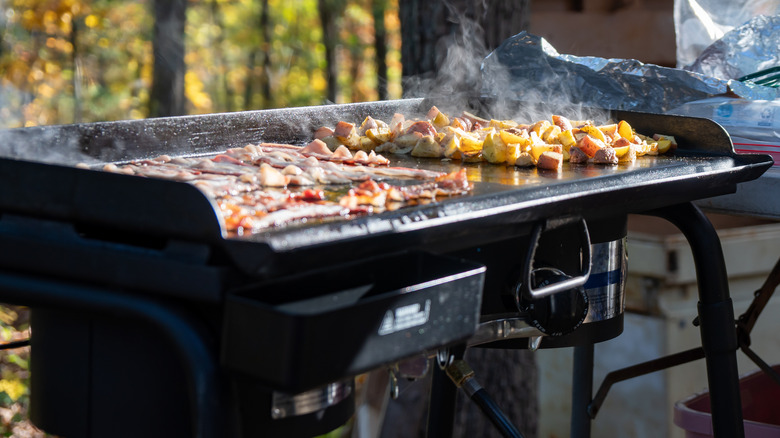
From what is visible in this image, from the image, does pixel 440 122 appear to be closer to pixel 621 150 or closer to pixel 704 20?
pixel 621 150

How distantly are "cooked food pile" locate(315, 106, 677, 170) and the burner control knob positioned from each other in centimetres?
42

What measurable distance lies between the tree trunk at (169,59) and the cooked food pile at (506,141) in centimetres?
716

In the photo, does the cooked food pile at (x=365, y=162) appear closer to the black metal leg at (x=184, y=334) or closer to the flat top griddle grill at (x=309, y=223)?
the flat top griddle grill at (x=309, y=223)

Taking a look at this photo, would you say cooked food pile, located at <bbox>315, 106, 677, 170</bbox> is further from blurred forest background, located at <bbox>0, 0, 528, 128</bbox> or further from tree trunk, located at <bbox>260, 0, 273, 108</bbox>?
tree trunk, located at <bbox>260, 0, 273, 108</bbox>

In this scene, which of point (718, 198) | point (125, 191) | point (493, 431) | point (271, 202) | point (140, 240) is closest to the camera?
point (125, 191)

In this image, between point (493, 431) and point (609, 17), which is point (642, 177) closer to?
point (493, 431)

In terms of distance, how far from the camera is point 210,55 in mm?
24844

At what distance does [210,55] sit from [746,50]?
23.2m

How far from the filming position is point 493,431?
367 cm

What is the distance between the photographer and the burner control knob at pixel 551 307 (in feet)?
5.74

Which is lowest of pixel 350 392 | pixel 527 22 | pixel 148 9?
pixel 350 392

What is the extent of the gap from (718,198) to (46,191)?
1808 millimetres

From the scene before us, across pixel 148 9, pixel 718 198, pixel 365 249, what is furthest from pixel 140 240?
pixel 148 9

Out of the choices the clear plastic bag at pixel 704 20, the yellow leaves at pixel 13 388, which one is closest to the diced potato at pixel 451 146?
the clear plastic bag at pixel 704 20
